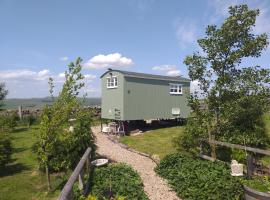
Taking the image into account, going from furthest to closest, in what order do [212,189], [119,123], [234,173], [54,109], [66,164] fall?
[119,123], [66,164], [54,109], [234,173], [212,189]

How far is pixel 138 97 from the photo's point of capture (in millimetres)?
23906

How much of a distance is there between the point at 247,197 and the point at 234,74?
6.20m

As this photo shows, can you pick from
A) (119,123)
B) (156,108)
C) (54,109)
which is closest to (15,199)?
(54,109)

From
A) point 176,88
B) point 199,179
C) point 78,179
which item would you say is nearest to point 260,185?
point 199,179

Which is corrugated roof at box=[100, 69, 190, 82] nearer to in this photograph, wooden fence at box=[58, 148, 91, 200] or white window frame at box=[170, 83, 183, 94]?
white window frame at box=[170, 83, 183, 94]

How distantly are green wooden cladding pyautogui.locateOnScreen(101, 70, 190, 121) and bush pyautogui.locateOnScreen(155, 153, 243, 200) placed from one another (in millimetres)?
10964

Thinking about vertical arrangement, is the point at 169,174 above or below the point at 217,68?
below

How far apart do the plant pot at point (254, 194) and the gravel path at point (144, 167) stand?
6.97ft

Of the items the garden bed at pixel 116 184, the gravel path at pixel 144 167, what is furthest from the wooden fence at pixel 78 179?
the gravel path at pixel 144 167

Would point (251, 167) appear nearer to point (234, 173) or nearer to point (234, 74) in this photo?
point (234, 173)

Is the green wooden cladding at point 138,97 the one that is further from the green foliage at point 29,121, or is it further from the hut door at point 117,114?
the green foliage at point 29,121

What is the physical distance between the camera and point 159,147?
1711cm

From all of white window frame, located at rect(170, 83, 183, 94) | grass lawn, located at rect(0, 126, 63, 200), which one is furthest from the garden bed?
white window frame, located at rect(170, 83, 183, 94)

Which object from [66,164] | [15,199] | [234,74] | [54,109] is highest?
[234,74]
